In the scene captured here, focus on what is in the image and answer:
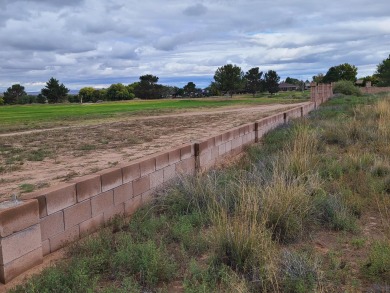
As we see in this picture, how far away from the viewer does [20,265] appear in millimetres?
3514

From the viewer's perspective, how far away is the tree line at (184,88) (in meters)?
64.0

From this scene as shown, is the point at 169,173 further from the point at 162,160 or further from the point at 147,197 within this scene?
the point at 147,197

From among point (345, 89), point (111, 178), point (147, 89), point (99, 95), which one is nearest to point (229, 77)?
point (147, 89)

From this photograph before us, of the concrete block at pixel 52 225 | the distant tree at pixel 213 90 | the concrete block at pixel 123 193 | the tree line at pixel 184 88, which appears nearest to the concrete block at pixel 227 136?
the concrete block at pixel 123 193

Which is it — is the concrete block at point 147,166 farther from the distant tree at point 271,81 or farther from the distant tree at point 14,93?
the distant tree at point 271,81

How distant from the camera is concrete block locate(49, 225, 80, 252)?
156 inches

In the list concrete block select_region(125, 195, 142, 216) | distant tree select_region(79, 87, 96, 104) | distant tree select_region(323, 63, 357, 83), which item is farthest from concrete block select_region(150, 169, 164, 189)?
distant tree select_region(323, 63, 357, 83)

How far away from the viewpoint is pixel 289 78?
12425cm

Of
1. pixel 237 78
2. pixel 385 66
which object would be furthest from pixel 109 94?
pixel 385 66

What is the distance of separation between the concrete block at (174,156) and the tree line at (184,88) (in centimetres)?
5566

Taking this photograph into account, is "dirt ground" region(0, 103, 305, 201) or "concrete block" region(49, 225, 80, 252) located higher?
"dirt ground" region(0, 103, 305, 201)

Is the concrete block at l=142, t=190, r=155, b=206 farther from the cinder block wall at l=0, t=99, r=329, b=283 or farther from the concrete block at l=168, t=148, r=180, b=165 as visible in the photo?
the concrete block at l=168, t=148, r=180, b=165

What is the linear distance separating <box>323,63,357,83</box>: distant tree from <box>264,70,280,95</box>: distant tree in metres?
10.2

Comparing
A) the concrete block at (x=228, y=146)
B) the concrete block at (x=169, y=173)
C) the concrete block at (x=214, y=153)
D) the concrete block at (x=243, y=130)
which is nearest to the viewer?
the concrete block at (x=169, y=173)
